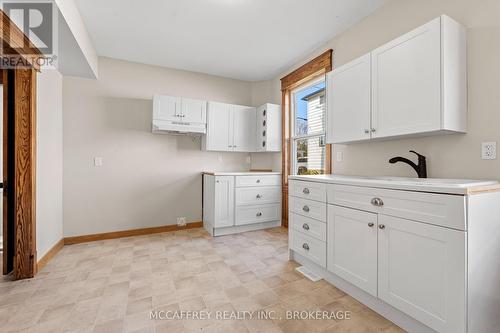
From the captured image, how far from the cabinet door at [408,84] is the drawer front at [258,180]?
6.09 ft

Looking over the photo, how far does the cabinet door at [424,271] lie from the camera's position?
3.77 feet

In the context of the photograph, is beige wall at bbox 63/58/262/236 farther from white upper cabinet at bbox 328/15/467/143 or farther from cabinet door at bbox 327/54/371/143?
white upper cabinet at bbox 328/15/467/143

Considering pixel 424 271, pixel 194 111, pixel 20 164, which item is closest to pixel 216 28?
pixel 194 111

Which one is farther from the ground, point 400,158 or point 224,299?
point 400,158

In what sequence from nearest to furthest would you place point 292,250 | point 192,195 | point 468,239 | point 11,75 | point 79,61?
point 468,239 → point 11,75 → point 292,250 → point 79,61 → point 192,195

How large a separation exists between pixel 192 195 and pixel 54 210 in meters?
1.69

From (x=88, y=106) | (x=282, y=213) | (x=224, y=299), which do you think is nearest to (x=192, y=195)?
(x=282, y=213)

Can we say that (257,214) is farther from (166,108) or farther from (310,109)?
(166,108)

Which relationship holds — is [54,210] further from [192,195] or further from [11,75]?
[192,195]

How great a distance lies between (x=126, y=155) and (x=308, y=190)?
2596 mm

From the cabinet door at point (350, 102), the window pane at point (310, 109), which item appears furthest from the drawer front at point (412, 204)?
the window pane at point (310, 109)

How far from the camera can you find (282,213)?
12.3 feet

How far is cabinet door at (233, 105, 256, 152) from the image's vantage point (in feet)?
12.3

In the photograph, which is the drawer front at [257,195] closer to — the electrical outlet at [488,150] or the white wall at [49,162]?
the white wall at [49,162]
